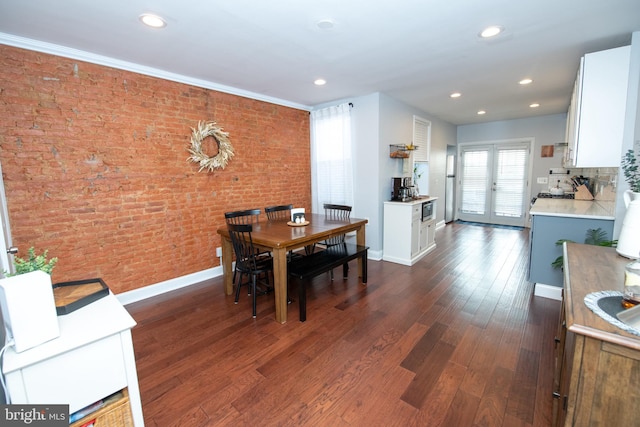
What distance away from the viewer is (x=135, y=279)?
315 centimetres

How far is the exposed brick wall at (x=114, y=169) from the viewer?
2453mm

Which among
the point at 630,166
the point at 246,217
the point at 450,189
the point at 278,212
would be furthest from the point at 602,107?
the point at 450,189

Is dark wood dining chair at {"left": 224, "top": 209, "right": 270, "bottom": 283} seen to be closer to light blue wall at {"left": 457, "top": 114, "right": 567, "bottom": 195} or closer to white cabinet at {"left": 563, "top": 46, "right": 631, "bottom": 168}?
white cabinet at {"left": 563, "top": 46, "right": 631, "bottom": 168}

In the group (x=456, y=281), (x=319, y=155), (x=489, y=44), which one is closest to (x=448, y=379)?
(x=456, y=281)

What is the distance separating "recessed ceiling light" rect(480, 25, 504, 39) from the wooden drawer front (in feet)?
10.6

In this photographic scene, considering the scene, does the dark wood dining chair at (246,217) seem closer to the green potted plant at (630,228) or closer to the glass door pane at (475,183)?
the green potted plant at (630,228)

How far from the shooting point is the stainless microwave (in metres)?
4.57

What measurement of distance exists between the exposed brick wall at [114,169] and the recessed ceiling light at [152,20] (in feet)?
3.44

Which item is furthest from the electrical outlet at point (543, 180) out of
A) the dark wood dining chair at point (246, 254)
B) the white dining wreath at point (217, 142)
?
the white dining wreath at point (217, 142)

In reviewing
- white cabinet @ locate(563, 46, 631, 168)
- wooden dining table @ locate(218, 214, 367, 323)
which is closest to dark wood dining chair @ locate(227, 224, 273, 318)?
wooden dining table @ locate(218, 214, 367, 323)

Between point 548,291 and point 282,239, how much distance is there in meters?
2.97

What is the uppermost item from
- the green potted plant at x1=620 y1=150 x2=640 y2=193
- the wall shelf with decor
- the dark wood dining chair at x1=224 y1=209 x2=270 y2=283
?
the wall shelf with decor

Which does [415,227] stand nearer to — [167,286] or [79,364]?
[167,286]

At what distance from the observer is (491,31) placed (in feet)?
7.79
